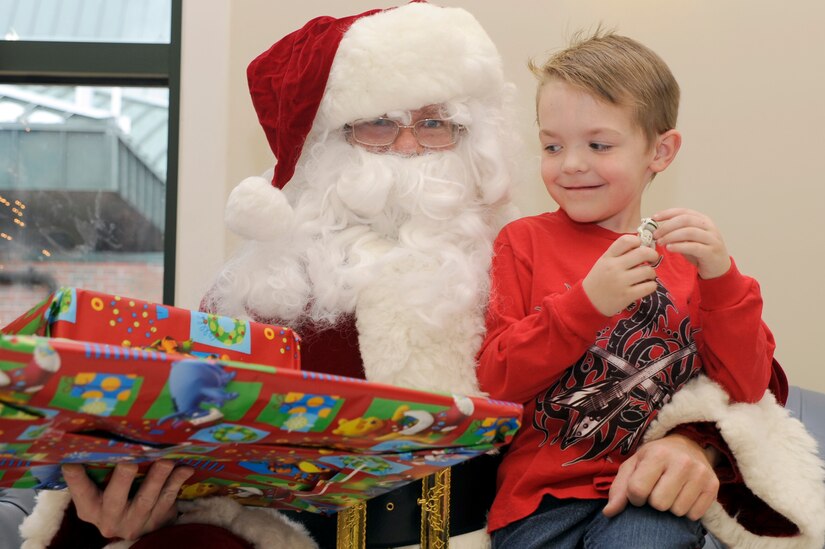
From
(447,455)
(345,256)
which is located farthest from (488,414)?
(345,256)

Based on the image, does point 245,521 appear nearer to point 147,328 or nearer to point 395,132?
point 147,328

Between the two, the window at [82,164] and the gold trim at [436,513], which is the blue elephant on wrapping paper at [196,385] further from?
the window at [82,164]

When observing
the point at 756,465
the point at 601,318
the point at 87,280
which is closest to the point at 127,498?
the point at 601,318

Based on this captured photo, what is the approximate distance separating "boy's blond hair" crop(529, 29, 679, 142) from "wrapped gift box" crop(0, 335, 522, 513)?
66 centimetres

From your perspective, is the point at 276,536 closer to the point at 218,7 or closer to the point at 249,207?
the point at 249,207

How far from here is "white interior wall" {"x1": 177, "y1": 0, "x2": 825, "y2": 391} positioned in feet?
7.79

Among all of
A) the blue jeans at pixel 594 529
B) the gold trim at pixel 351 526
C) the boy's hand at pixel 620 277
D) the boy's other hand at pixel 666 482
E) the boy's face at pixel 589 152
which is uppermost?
the boy's face at pixel 589 152

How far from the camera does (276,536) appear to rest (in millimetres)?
Result: 1448

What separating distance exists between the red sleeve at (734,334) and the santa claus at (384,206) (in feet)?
0.22

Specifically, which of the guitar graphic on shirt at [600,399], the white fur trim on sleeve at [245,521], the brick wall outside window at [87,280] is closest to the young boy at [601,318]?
the guitar graphic on shirt at [600,399]

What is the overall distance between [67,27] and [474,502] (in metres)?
1.91

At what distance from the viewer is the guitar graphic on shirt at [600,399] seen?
4.83 ft

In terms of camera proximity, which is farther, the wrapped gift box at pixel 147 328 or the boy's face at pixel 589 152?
the boy's face at pixel 589 152

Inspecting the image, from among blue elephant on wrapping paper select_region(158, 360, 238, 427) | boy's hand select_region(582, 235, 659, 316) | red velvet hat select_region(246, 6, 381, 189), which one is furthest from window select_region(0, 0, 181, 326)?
blue elephant on wrapping paper select_region(158, 360, 238, 427)
